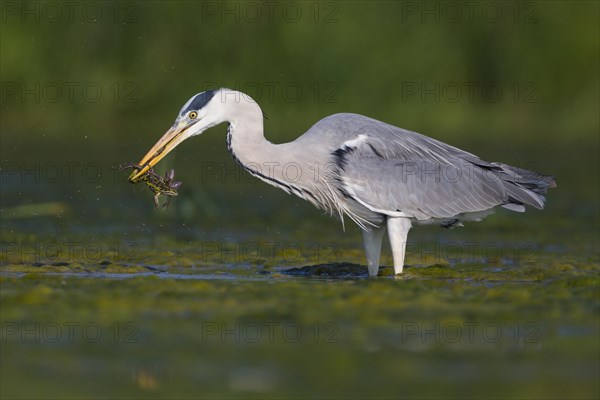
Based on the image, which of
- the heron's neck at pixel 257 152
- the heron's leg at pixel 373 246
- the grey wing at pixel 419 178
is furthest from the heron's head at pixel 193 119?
the heron's leg at pixel 373 246

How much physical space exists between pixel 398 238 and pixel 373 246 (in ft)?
1.14

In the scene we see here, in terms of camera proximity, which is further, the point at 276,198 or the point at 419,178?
the point at 276,198

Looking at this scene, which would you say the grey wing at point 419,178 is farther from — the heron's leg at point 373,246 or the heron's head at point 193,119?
the heron's head at point 193,119

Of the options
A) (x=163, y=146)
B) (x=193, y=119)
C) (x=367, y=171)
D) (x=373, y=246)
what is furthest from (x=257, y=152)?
(x=373, y=246)

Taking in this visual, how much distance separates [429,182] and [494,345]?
3196 mm

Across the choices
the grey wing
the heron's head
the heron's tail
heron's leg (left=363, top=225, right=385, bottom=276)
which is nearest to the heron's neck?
the heron's head

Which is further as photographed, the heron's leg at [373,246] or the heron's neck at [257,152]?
the heron's leg at [373,246]

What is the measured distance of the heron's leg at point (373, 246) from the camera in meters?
9.54

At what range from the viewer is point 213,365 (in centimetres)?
623

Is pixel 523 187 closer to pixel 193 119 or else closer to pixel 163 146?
pixel 193 119

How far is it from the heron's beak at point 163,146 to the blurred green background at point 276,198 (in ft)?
3.04

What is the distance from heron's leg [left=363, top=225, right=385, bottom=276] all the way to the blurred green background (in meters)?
0.42

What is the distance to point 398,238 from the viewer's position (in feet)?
30.6

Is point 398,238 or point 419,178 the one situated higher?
point 419,178
